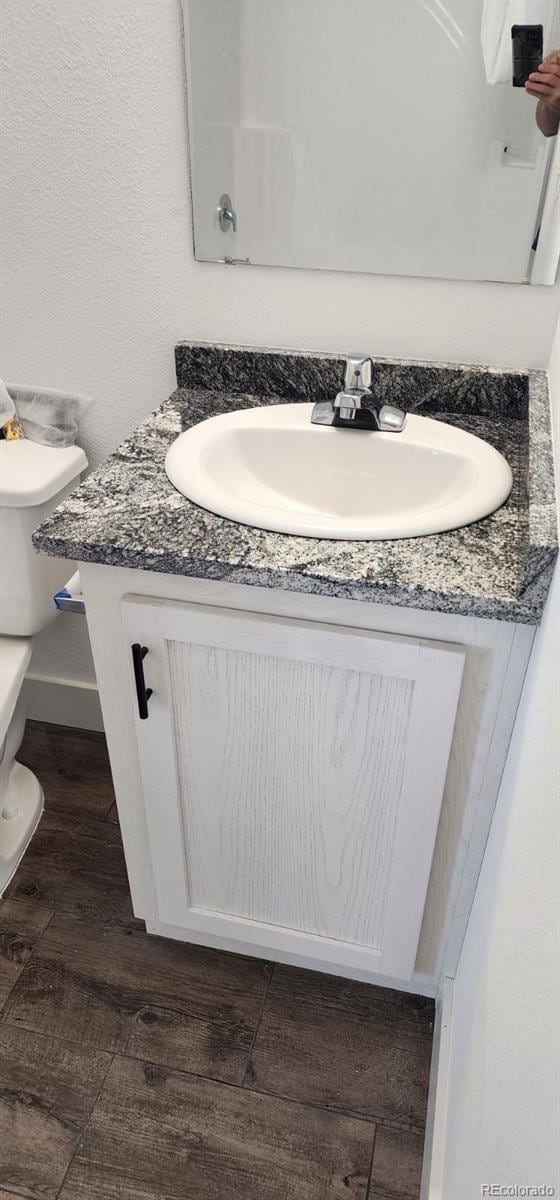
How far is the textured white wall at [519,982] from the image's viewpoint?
0.52 metres

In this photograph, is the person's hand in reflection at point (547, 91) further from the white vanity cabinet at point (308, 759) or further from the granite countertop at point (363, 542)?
the white vanity cabinet at point (308, 759)

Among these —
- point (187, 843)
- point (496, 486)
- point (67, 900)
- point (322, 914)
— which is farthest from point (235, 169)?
point (67, 900)

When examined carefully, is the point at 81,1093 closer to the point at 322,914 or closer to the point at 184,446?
the point at 322,914

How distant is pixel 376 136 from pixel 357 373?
30cm

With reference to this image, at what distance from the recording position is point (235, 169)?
3.81 feet

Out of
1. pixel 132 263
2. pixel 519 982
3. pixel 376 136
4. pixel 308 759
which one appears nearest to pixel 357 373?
pixel 376 136

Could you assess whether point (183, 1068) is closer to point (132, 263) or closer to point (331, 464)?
point (331, 464)

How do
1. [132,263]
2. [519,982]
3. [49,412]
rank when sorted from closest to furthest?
[519,982] < [132,263] < [49,412]

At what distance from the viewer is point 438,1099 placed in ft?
3.60

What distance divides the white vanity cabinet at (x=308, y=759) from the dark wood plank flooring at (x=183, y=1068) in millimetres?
121

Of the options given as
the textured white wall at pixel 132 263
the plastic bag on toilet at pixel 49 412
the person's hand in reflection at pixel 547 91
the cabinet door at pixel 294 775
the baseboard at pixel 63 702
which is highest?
the person's hand in reflection at pixel 547 91

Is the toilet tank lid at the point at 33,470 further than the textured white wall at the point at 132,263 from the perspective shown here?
Yes

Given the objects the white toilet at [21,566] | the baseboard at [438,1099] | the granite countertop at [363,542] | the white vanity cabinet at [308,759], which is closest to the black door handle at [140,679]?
the white vanity cabinet at [308,759]

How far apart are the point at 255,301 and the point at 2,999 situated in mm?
1146
